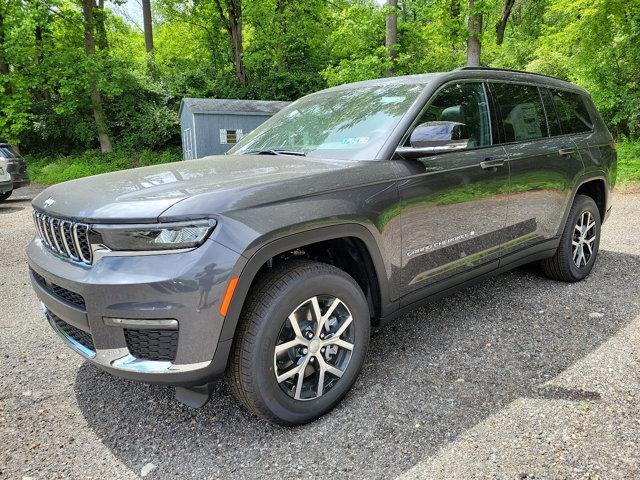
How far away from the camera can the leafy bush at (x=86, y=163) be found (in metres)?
18.6

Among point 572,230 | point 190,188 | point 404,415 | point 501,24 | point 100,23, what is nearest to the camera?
point 190,188

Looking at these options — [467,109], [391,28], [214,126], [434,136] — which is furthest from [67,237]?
[214,126]

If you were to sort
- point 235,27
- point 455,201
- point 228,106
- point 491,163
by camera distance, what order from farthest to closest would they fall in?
1. point 235,27
2. point 228,106
3. point 491,163
4. point 455,201

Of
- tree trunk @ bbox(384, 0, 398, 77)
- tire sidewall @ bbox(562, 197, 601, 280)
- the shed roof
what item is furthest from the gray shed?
tire sidewall @ bbox(562, 197, 601, 280)

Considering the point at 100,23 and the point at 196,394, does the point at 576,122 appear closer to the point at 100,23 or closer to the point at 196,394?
the point at 196,394

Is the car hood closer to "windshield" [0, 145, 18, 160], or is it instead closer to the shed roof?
"windshield" [0, 145, 18, 160]

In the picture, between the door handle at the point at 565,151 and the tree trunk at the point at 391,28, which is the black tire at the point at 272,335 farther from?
the tree trunk at the point at 391,28

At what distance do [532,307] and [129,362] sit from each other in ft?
10.5

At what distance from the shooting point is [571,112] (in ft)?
14.5

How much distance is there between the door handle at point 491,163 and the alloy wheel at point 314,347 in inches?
59.2

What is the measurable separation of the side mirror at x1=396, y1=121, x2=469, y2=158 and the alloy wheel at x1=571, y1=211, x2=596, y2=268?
7.38 feet

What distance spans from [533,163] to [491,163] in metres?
0.59

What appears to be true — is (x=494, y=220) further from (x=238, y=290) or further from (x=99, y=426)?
(x=99, y=426)

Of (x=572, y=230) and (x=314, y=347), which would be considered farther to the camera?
(x=572, y=230)
